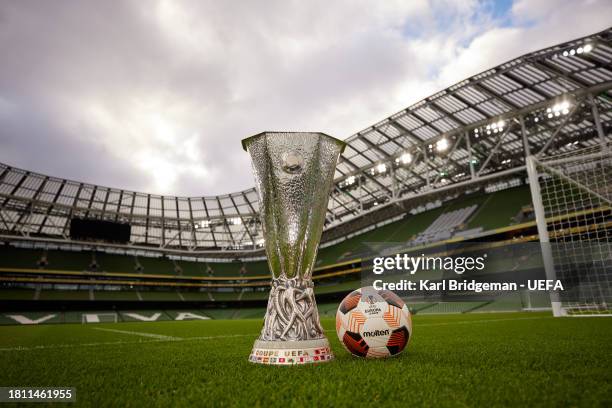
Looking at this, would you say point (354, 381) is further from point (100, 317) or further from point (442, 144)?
point (100, 317)

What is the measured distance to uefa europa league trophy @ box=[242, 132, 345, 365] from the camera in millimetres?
2615

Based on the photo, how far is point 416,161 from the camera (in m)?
25.9

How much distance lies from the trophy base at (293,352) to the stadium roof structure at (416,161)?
1899cm

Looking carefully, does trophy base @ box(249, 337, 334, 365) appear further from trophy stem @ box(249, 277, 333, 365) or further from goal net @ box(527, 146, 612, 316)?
goal net @ box(527, 146, 612, 316)

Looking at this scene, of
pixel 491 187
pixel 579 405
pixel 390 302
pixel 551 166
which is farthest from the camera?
pixel 491 187

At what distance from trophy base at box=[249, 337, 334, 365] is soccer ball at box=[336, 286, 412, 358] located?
38cm

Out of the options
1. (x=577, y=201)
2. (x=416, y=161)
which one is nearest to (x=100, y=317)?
(x=416, y=161)

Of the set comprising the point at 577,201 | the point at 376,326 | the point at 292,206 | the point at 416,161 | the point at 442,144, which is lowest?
the point at 376,326

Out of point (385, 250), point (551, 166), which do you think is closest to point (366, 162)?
point (385, 250)

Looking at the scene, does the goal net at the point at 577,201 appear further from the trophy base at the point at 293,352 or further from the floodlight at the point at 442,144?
the floodlight at the point at 442,144

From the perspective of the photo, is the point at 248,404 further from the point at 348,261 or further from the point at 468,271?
the point at 348,261

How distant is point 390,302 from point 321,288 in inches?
1250

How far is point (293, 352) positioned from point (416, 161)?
996 inches

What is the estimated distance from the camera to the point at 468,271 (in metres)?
22.2
